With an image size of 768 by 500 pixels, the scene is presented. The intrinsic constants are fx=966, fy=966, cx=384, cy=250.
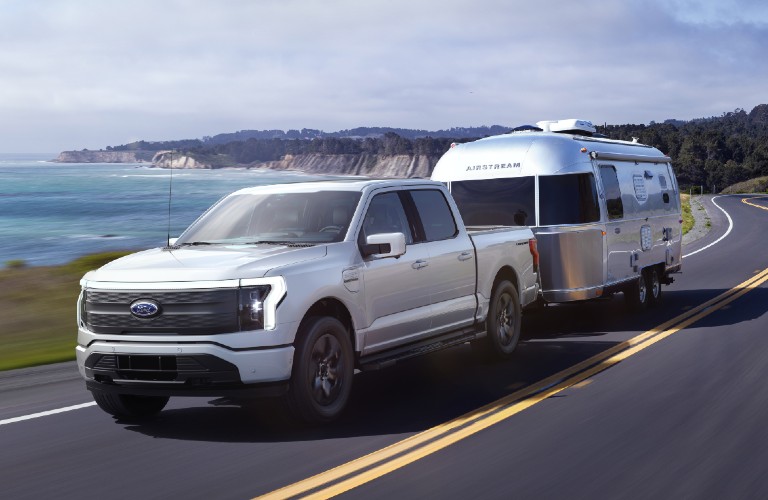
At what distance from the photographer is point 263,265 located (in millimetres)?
6984

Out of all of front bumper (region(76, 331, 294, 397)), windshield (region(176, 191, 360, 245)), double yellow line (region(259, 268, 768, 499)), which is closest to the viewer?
double yellow line (region(259, 268, 768, 499))

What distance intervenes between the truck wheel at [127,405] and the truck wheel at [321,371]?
51.0 inches

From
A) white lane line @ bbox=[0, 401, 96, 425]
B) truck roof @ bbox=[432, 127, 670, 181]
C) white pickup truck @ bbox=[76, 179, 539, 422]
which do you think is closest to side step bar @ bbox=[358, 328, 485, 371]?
white pickup truck @ bbox=[76, 179, 539, 422]

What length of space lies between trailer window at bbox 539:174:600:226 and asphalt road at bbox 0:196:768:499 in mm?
2351

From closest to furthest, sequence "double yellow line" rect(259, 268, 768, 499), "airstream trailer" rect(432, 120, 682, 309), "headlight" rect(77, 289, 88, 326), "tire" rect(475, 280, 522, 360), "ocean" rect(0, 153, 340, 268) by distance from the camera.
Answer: "double yellow line" rect(259, 268, 768, 499)
"headlight" rect(77, 289, 88, 326)
"tire" rect(475, 280, 522, 360)
"airstream trailer" rect(432, 120, 682, 309)
"ocean" rect(0, 153, 340, 268)

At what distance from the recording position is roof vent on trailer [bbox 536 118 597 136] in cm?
1512

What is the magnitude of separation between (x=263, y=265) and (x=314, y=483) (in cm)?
186

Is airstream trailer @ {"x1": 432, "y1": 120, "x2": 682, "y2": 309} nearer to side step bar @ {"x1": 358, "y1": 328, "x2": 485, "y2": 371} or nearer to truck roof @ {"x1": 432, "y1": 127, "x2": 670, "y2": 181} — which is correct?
truck roof @ {"x1": 432, "y1": 127, "x2": 670, "y2": 181}

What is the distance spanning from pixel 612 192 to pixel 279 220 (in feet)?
23.6

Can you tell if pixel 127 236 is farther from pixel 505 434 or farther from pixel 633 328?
pixel 505 434

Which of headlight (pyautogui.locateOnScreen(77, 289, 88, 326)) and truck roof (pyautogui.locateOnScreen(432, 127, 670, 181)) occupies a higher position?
truck roof (pyautogui.locateOnScreen(432, 127, 670, 181))

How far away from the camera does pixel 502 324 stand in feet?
34.7

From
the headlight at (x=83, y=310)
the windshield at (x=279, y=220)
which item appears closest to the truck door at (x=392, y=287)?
the windshield at (x=279, y=220)

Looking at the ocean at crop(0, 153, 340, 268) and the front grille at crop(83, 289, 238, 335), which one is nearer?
the front grille at crop(83, 289, 238, 335)
